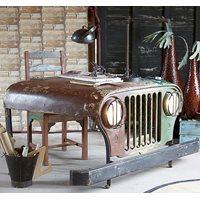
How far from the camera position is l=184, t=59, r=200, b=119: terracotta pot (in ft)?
15.5

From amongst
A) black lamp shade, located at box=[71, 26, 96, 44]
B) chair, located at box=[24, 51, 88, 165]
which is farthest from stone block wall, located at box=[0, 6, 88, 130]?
black lamp shade, located at box=[71, 26, 96, 44]

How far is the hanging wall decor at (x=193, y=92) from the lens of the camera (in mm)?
4734

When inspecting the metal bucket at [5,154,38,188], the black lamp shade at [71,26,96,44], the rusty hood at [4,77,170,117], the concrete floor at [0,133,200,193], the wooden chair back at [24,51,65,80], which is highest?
the black lamp shade at [71,26,96,44]

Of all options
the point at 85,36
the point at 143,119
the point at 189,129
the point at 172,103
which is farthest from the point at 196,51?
the point at 143,119

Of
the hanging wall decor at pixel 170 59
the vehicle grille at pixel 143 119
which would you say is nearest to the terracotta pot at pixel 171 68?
the hanging wall decor at pixel 170 59

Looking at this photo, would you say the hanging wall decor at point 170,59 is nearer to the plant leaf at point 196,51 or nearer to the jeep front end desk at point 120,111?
the plant leaf at point 196,51

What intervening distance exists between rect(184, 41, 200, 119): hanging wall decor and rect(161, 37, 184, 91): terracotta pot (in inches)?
6.2

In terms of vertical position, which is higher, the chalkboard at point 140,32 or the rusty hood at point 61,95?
the chalkboard at point 140,32

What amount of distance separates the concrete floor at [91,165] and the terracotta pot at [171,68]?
845 mm

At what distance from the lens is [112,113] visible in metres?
3.35

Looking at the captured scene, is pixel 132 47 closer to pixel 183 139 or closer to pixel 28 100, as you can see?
pixel 183 139

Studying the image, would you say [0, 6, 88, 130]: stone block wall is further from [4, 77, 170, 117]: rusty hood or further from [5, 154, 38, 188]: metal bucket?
[5, 154, 38, 188]: metal bucket

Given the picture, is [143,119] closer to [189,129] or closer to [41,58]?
[189,129]

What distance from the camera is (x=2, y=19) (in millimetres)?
5117
